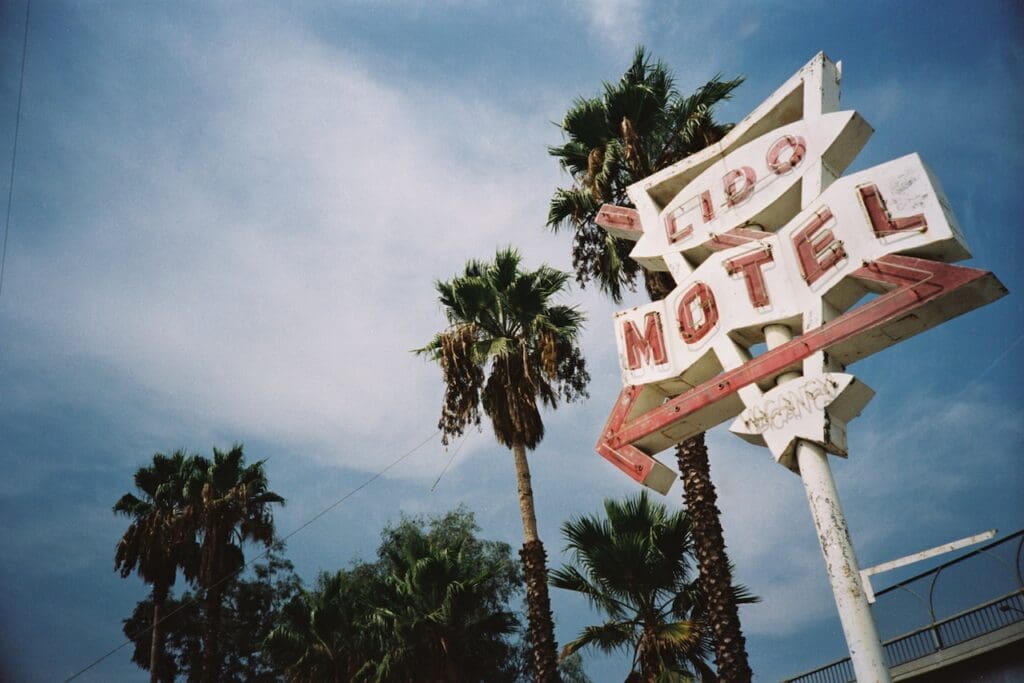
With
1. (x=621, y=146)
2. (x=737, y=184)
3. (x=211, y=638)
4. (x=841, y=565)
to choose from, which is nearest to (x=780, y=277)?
(x=737, y=184)

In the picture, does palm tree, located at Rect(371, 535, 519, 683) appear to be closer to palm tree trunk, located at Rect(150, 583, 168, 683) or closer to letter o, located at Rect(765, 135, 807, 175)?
palm tree trunk, located at Rect(150, 583, 168, 683)

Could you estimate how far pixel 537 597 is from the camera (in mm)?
13664

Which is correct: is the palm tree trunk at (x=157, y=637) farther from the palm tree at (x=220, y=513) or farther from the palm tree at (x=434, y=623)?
the palm tree at (x=434, y=623)

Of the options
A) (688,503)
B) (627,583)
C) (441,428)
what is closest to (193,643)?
(441,428)

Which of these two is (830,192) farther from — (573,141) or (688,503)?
(573,141)

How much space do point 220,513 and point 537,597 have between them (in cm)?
1424

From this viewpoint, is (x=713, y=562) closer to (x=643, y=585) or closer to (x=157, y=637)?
(x=643, y=585)

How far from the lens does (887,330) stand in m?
5.84

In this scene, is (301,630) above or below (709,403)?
above

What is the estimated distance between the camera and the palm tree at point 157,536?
2369 centimetres

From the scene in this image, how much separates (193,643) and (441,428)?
28064 millimetres

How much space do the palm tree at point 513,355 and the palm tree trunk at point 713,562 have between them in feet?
14.6

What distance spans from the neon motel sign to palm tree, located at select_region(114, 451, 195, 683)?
69.0ft

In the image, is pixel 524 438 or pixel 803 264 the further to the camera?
pixel 524 438
